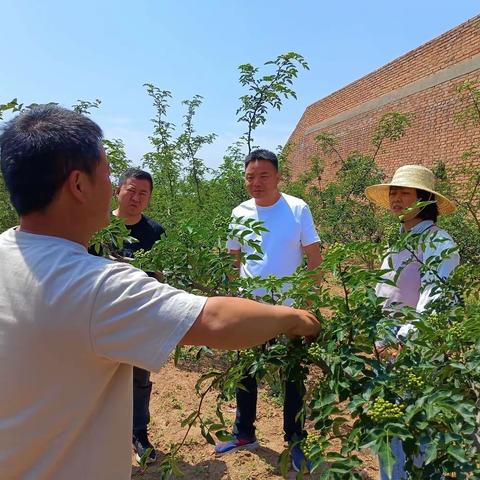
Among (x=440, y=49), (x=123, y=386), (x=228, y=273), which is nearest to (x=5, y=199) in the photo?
(x=228, y=273)

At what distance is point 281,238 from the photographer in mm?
2750

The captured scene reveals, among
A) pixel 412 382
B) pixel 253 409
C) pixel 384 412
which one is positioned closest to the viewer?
pixel 384 412

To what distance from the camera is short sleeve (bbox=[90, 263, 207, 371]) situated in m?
0.92

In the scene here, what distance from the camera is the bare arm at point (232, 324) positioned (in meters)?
0.96

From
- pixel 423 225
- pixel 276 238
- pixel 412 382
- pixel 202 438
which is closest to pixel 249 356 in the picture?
pixel 412 382

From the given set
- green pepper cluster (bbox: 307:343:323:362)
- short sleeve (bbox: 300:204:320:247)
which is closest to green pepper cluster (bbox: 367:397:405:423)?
green pepper cluster (bbox: 307:343:323:362)

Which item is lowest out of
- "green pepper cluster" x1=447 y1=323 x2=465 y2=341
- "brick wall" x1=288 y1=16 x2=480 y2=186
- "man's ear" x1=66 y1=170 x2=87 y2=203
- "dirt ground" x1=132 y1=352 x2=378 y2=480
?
"dirt ground" x1=132 y1=352 x2=378 y2=480

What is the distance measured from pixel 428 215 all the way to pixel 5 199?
5458mm

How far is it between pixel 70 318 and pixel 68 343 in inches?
2.2

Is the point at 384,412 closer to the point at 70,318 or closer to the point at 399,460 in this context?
the point at 70,318

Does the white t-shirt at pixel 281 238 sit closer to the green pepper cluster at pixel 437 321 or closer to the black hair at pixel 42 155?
the green pepper cluster at pixel 437 321

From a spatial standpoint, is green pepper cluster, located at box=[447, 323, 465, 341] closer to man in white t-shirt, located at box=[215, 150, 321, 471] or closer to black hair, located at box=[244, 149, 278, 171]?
man in white t-shirt, located at box=[215, 150, 321, 471]

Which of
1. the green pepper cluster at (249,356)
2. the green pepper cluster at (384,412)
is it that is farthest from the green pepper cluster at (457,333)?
the green pepper cluster at (249,356)

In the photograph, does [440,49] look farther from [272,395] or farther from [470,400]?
[470,400]
